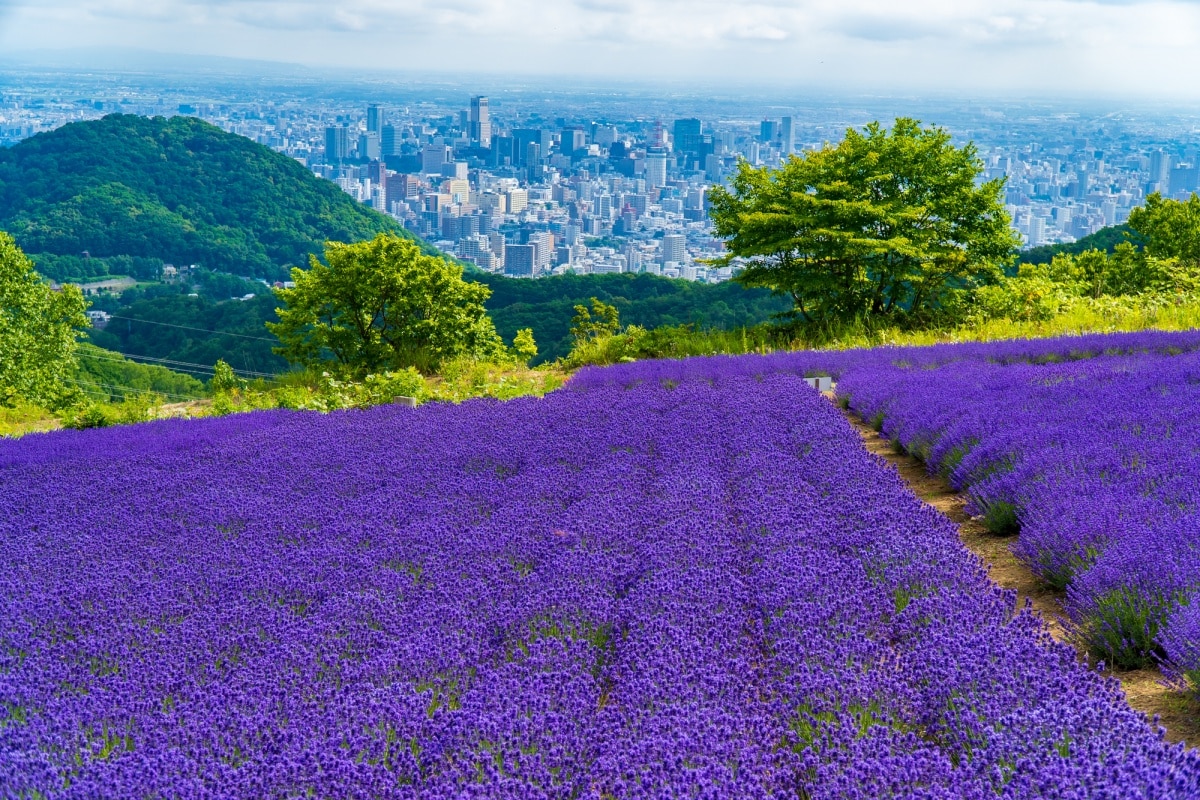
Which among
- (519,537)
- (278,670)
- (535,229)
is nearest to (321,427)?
(519,537)

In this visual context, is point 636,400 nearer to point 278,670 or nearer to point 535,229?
point 278,670

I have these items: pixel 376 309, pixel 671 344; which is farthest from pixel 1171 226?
pixel 376 309

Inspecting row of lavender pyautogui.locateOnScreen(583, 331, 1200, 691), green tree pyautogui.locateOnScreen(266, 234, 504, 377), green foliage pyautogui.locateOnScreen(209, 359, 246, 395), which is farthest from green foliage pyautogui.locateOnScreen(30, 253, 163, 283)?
row of lavender pyautogui.locateOnScreen(583, 331, 1200, 691)

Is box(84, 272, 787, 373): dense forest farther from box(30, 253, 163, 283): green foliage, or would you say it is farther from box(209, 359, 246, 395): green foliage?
box(30, 253, 163, 283): green foliage

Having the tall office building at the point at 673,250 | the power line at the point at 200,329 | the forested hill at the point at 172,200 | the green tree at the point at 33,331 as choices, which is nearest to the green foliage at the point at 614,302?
the power line at the point at 200,329

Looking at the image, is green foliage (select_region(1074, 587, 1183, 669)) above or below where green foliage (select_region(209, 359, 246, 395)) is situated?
above

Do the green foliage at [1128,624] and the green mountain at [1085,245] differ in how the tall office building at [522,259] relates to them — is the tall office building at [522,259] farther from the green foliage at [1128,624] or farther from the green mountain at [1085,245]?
the green foliage at [1128,624]
